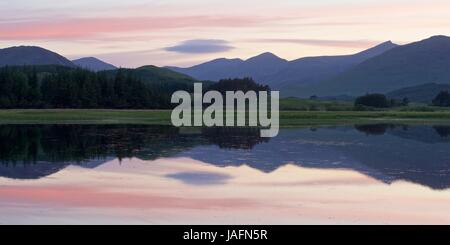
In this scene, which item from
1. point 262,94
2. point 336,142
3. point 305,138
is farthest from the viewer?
point 262,94

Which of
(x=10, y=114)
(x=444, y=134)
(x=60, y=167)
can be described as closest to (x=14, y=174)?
(x=60, y=167)

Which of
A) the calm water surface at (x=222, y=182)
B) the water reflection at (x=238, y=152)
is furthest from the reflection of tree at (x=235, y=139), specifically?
the calm water surface at (x=222, y=182)

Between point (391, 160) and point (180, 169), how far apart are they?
1115 centimetres

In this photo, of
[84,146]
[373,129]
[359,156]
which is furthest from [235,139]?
[373,129]

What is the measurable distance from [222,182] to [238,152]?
11876mm

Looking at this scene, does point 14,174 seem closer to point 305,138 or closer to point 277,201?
point 277,201

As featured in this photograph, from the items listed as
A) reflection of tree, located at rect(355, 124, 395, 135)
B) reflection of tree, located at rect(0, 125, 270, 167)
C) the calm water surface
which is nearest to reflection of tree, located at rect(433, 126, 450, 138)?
reflection of tree, located at rect(355, 124, 395, 135)

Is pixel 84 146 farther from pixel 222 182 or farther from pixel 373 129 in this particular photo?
pixel 373 129

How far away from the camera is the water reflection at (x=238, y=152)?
93.0 feet

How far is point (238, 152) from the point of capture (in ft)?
122

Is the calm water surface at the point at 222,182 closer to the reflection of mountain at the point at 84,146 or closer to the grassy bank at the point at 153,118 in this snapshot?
the reflection of mountain at the point at 84,146

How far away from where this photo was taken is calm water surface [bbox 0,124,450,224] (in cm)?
1864

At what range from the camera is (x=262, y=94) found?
473 feet
